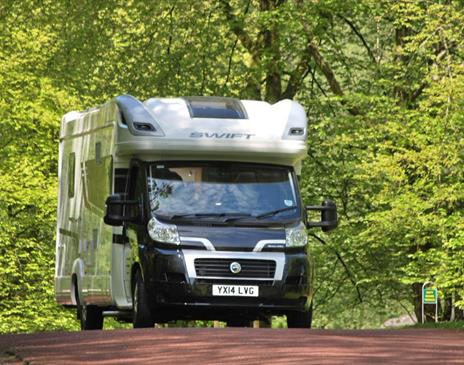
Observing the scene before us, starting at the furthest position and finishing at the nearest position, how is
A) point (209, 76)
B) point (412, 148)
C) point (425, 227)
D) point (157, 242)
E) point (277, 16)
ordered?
point (209, 76) → point (277, 16) → point (412, 148) → point (425, 227) → point (157, 242)

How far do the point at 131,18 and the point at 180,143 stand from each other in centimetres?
1818

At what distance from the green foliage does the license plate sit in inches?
317

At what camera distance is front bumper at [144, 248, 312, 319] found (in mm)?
17281

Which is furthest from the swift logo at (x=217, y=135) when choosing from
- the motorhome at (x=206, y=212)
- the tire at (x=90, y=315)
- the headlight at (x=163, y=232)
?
the tire at (x=90, y=315)

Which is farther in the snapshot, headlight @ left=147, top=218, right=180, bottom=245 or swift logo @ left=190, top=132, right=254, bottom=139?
swift logo @ left=190, top=132, right=254, bottom=139

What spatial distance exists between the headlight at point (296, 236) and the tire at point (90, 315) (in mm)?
4030

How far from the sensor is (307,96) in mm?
37031

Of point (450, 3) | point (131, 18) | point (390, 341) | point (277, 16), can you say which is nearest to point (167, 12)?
point (131, 18)

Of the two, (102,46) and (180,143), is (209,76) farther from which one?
(180,143)

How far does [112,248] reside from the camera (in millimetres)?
19203

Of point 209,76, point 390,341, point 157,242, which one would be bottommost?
point 390,341

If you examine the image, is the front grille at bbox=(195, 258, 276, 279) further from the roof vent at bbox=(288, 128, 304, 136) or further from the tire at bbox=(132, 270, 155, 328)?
the roof vent at bbox=(288, 128, 304, 136)

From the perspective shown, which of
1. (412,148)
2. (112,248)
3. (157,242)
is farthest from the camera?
(412,148)

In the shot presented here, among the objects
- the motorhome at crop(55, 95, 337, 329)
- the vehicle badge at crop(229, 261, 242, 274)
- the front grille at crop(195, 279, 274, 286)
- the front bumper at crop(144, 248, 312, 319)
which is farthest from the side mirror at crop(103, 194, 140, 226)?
the vehicle badge at crop(229, 261, 242, 274)
